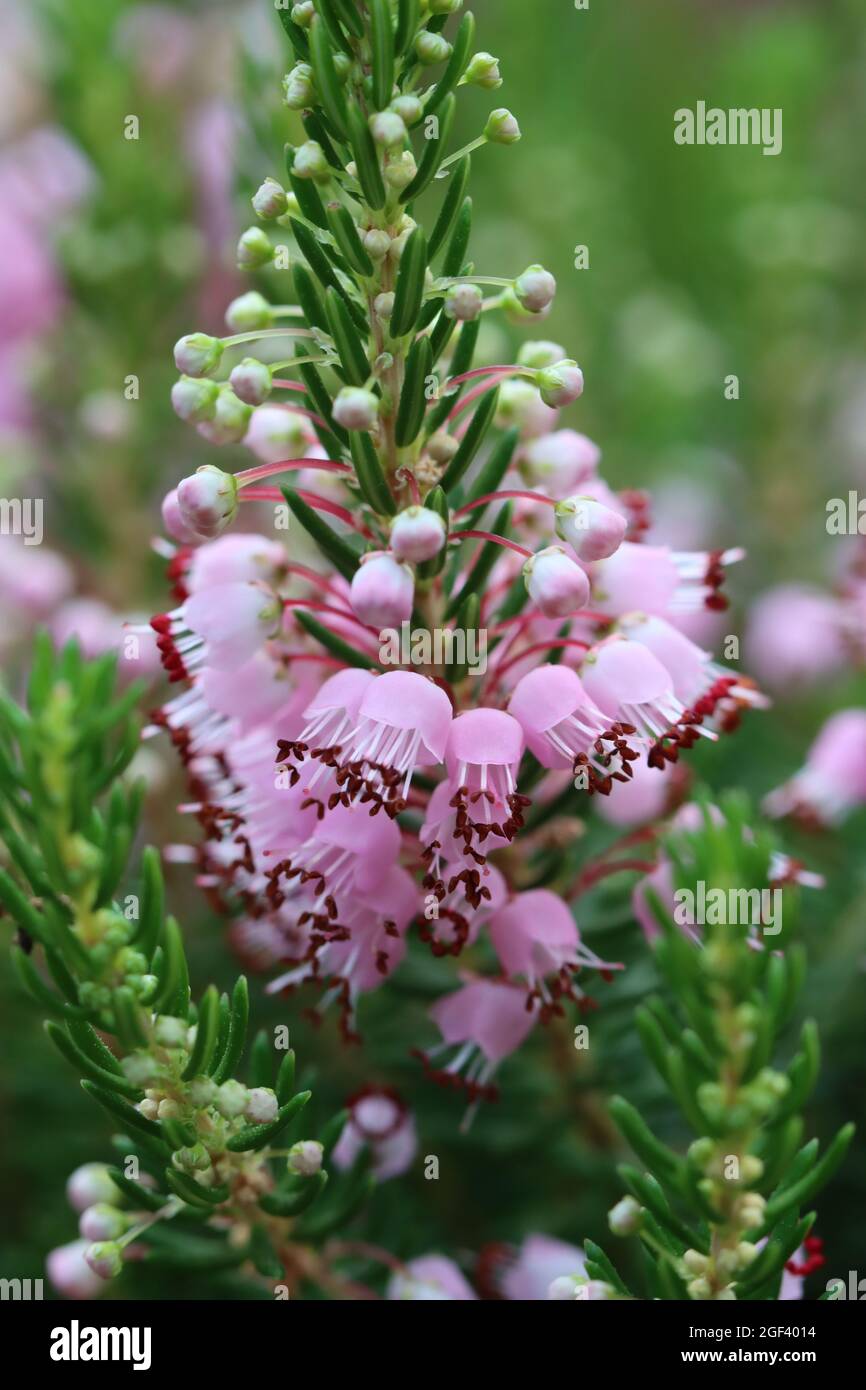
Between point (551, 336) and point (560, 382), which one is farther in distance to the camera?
point (551, 336)

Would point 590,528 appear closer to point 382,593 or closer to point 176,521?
point 382,593

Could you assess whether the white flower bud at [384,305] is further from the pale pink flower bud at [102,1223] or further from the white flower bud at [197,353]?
the pale pink flower bud at [102,1223]

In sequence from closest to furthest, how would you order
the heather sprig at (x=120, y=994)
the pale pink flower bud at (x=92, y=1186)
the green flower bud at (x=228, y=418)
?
1. the heather sprig at (x=120, y=994)
2. the green flower bud at (x=228, y=418)
3. the pale pink flower bud at (x=92, y=1186)

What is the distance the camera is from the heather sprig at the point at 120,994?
0.82 metres

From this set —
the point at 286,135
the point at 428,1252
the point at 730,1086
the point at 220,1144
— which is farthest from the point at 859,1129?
the point at 286,135

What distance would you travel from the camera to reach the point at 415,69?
0.89 m

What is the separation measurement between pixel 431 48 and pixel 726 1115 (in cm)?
69

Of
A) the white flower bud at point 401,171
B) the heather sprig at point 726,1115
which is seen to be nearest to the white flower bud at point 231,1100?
the heather sprig at point 726,1115

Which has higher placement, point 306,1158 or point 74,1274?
point 306,1158

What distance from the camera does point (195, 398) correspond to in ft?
2.96

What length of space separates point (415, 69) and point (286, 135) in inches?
26.4

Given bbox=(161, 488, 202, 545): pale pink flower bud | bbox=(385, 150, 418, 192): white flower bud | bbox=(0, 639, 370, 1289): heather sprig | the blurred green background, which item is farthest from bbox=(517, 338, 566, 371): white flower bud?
the blurred green background

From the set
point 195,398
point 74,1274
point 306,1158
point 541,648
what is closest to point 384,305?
point 195,398
